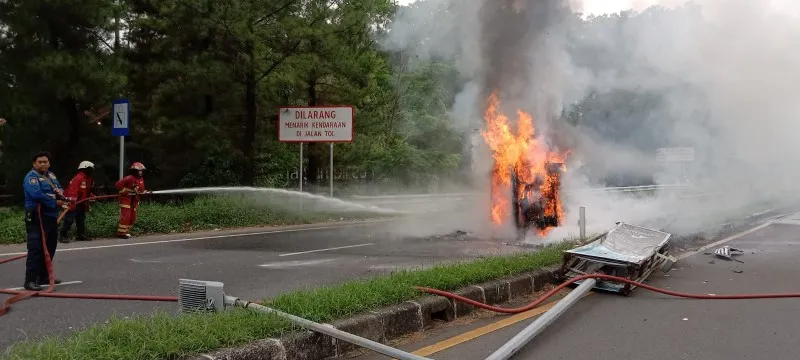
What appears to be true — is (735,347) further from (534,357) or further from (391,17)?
(391,17)

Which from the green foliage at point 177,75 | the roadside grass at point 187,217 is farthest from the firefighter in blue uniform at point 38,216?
the green foliage at point 177,75

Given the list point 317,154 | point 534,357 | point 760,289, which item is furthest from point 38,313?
point 317,154

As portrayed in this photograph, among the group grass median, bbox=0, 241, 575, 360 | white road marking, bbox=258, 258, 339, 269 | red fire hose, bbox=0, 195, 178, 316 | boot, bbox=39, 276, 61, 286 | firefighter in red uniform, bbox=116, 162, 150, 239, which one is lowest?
white road marking, bbox=258, 258, 339, 269

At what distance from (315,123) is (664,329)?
493 inches

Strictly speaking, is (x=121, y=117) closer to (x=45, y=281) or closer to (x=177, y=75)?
(x=177, y=75)

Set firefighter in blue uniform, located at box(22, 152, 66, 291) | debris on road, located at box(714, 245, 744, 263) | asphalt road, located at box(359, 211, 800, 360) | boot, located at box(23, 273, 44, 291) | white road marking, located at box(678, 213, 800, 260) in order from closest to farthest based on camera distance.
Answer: asphalt road, located at box(359, 211, 800, 360)
boot, located at box(23, 273, 44, 291)
firefighter in blue uniform, located at box(22, 152, 66, 291)
debris on road, located at box(714, 245, 744, 263)
white road marking, located at box(678, 213, 800, 260)

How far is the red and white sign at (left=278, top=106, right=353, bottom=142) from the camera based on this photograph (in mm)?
16734

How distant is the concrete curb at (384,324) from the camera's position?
4.16m

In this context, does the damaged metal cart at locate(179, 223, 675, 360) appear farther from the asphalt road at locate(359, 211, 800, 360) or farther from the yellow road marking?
the yellow road marking

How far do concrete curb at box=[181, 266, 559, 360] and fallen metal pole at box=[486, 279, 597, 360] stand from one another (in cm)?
79

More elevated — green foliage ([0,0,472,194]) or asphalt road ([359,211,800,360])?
green foliage ([0,0,472,194])

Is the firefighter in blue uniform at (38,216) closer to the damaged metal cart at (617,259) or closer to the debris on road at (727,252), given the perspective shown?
the damaged metal cart at (617,259)

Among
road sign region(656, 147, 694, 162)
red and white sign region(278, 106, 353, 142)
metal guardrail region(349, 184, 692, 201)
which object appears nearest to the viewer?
red and white sign region(278, 106, 353, 142)

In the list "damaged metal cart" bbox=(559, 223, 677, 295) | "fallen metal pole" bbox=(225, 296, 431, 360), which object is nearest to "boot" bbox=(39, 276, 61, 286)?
"fallen metal pole" bbox=(225, 296, 431, 360)
